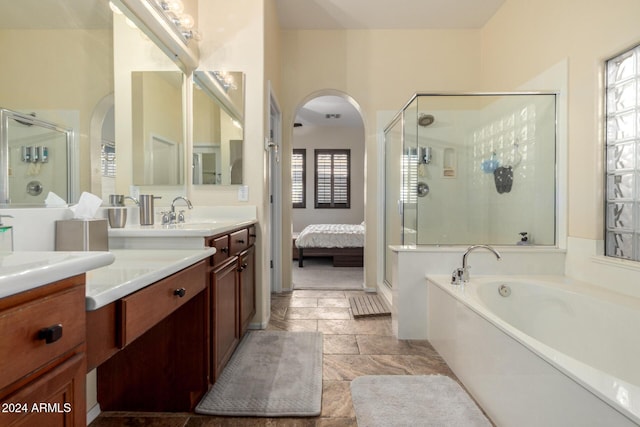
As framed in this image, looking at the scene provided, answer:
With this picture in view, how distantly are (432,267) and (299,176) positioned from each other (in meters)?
5.86

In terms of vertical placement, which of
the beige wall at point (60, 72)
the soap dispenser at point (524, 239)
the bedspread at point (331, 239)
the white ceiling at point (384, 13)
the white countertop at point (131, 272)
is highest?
the white ceiling at point (384, 13)

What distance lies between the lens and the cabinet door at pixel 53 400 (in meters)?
0.58

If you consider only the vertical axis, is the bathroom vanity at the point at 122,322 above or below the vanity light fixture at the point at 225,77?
below

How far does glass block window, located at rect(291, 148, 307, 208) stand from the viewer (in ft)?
26.7

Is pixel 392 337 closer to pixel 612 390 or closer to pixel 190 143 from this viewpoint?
pixel 612 390

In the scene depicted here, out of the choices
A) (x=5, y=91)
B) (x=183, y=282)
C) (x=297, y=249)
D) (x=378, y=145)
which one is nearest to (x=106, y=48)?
(x=5, y=91)

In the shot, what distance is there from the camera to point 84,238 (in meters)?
1.35

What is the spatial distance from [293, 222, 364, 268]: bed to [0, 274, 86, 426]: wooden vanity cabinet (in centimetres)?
472

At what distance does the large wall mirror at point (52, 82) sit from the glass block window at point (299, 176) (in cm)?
640

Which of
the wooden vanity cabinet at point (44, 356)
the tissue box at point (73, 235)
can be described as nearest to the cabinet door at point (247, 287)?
the tissue box at point (73, 235)

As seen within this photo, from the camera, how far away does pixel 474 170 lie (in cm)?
321

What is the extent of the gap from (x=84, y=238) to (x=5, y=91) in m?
0.56

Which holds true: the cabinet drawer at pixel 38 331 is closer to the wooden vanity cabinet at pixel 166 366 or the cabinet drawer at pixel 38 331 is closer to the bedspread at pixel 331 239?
the wooden vanity cabinet at pixel 166 366

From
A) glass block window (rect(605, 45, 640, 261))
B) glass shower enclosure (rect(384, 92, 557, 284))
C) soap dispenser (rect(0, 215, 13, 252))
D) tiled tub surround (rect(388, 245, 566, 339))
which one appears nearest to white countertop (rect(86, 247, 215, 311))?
soap dispenser (rect(0, 215, 13, 252))
